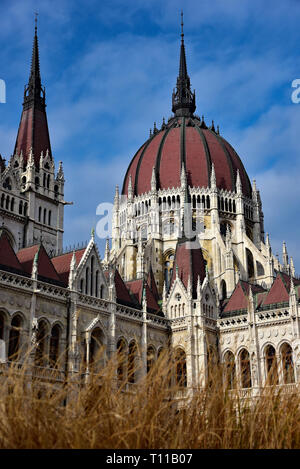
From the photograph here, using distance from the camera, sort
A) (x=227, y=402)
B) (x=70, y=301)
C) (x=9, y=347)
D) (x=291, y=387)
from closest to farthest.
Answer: (x=227, y=402) → (x=291, y=387) → (x=9, y=347) → (x=70, y=301)

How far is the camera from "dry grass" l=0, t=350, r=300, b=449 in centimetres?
862

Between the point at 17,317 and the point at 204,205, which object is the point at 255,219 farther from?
the point at 17,317

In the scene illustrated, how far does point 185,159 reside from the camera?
192ft

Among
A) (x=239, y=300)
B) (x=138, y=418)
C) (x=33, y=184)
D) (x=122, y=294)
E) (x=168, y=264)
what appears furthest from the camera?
(x=168, y=264)

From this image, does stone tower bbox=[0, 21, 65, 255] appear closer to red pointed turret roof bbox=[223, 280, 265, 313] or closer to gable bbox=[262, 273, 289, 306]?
red pointed turret roof bbox=[223, 280, 265, 313]

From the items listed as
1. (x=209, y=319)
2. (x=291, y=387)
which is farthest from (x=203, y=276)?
(x=291, y=387)

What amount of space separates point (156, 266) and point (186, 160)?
11.5 m

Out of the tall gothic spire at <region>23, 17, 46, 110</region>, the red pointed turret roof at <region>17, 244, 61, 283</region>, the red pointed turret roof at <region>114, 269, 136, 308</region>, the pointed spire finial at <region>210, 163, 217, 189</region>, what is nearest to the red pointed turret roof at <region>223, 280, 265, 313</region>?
the red pointed turret roof at <region>114, 269, 136, 308</region>

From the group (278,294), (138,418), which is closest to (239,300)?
(278,294)

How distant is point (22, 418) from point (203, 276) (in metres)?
34.5

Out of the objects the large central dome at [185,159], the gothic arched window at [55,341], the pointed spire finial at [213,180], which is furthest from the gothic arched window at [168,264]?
the gothic arched window at [55,341]

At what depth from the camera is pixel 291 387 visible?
12.7 m

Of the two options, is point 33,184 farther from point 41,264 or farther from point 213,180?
point 213,180

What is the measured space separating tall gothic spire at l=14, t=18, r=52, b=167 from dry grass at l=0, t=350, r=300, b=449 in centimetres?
3978
